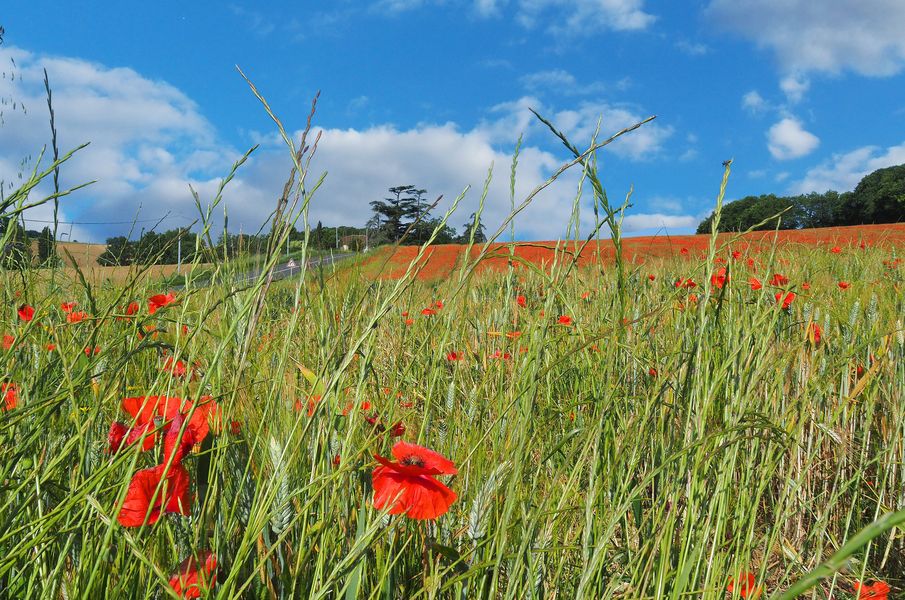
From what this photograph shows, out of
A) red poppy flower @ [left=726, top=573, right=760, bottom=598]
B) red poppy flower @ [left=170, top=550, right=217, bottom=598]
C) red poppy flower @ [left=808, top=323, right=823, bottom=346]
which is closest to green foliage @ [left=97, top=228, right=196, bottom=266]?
red poppy flower @ [left=170, top=550, right=217, bottom=598]

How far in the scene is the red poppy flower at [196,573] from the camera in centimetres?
62

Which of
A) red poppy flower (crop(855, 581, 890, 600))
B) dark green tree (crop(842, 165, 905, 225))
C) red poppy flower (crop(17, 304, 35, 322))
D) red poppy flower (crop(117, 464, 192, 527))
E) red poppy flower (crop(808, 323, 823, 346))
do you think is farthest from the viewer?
dark green tree (crop(842, 165, 905, 225))

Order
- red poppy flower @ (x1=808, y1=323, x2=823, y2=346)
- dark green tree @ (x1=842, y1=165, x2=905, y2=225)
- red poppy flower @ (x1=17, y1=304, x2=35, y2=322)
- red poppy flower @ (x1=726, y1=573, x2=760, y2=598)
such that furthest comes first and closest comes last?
dark green tree @ (x1=842, y1=165, x2=905, y2=225)
red poppy flower @ (x1=808, y1=323, x2=823, y2=346)
red poppy flower @ (x1=17, y1=304, x2=35, y2=322)
red poppy flower @ (x1=726, y1=573, x2=760, y2=598)

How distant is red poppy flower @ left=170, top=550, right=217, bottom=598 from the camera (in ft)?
2.05

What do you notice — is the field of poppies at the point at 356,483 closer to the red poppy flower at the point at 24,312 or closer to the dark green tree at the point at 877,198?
the red poppy flower at the point at 24,312

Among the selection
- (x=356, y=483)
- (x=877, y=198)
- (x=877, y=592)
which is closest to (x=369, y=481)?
(x=356, y=483)

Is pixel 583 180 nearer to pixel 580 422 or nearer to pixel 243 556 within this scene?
pixel 580 422

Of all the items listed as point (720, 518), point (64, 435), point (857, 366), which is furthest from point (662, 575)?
point (857, 366)

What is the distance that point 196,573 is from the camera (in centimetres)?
66

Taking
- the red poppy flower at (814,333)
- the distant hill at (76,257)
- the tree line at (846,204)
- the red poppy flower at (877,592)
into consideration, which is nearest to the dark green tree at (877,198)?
the tree line at (846,204)

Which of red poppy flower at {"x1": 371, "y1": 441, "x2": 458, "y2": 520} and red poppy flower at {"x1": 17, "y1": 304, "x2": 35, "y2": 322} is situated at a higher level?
red poppy flower at {"x1": 17, "y1": 304, "x2": 35, "y2": 322}

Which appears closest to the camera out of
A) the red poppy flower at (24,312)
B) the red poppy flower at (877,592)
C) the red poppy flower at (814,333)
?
the red poppy flower at (877,592)

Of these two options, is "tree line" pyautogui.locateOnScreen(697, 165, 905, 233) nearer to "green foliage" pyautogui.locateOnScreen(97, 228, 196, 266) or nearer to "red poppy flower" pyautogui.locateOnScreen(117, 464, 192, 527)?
"green foliage" pyautogui.locateOnScreen(97, 228, 196, 266)

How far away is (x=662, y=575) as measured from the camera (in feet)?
2.43
